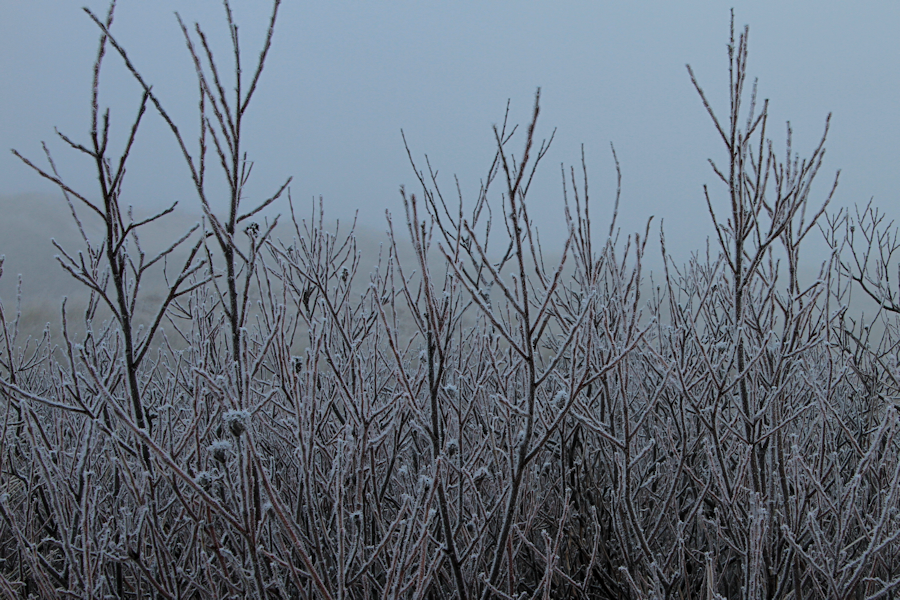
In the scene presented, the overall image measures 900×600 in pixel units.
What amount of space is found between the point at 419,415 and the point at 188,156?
89 centimetres

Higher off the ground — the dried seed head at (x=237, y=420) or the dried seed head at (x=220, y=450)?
the dried seed head at (x=237, y=420)

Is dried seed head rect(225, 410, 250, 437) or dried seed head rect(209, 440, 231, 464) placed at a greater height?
dried seed head rect(225, 410, 250, 437)

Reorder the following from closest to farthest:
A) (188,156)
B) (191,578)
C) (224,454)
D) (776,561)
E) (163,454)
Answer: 1. (163,454)
2. (224,454)
3. (188,156)
4. (191,578)
5. (776,561)

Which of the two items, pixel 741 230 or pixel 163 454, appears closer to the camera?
pixel 163 454

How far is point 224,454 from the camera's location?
1136 mm

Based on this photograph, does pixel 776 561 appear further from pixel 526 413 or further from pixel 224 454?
pixel 224 454

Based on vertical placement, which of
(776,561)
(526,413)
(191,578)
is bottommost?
(191,578)

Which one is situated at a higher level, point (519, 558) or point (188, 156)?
point (188, 156)

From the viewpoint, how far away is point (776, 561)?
2.00 meters

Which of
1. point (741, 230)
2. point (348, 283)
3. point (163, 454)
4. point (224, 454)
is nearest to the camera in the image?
point (163, 454)

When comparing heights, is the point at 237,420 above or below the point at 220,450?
above

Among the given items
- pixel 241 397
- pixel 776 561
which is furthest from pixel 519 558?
pixel 241 397

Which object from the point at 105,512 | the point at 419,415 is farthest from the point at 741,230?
the point at 105,512

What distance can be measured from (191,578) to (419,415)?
980mm
